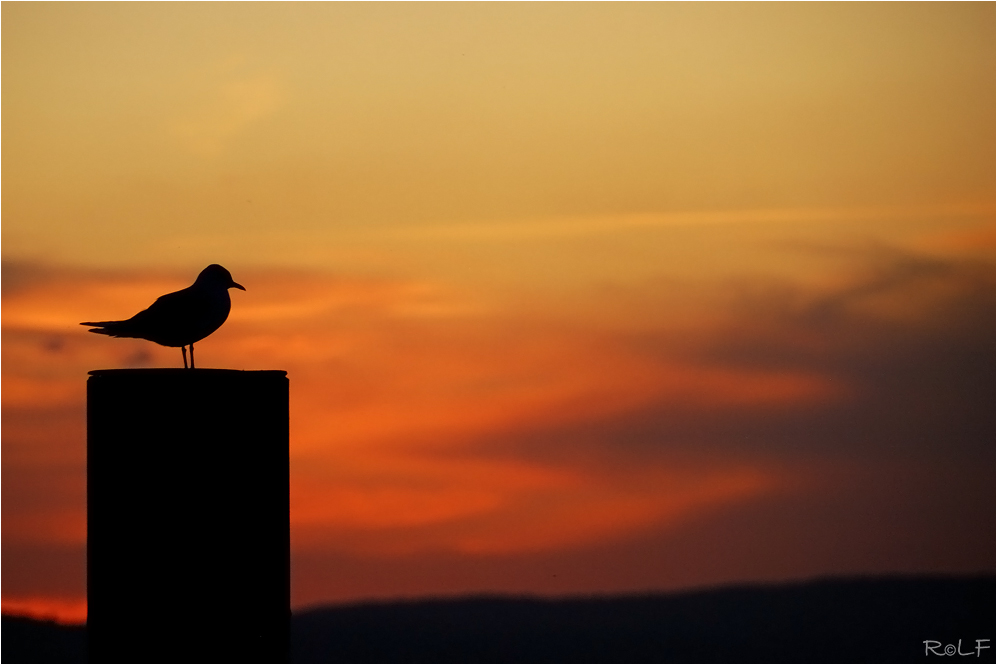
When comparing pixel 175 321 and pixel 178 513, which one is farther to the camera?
pixel 175 321

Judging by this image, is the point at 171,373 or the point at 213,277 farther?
the point at 213,277

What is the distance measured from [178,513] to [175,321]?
4531mm

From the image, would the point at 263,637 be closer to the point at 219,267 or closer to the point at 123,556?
the point at 123,556

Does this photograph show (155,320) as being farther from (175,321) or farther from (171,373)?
(171,373)

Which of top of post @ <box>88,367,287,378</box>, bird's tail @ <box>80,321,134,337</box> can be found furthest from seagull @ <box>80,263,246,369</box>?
top of post @ <box>88,367,287,378</box>

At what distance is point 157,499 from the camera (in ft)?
16.2

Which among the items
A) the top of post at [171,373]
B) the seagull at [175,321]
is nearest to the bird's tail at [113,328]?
the seagull at [175,321]

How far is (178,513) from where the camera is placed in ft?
16.2

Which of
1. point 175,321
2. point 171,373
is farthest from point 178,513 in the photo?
point 175,321

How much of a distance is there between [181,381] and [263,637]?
117 cm

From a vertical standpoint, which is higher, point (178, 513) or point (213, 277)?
point (213, 277)

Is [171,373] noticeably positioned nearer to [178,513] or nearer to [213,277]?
[178,513]

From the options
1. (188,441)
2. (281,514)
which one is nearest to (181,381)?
(188,441)

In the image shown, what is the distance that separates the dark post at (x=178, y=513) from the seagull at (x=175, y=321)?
429 cm
